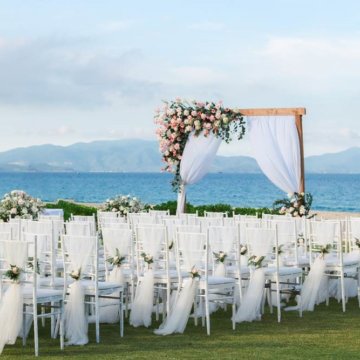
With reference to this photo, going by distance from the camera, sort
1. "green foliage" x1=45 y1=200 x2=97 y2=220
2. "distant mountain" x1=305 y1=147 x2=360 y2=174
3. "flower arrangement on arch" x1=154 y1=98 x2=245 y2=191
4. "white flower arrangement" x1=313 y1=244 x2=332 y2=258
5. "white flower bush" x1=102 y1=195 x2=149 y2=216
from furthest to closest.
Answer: "distant mountain" x1=305 y1=147 x2=360 y2=174, "green foliage" x1=45 y1=200 x2=97 y2=220, "white flower bush" x1=102 y1=195 x2=149 y2=216, "flower arrangement on arch" x1=154 y1=98 x2=245 y2=191, "white flower arrangement" x1=313 y1=244 x2=332 y2=258

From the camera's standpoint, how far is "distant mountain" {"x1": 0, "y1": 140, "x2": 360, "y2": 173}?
151 meters

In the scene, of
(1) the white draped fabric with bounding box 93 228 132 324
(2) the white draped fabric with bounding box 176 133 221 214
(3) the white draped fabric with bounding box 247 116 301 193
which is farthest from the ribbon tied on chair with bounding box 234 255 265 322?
(2) the white draped fabric with bounding box 176 133 221 214

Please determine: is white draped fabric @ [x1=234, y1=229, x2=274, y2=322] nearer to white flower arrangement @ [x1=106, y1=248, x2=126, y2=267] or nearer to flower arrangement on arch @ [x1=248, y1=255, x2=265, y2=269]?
flower arrangement on arch @ [x1=248, y1=255, x2=265, y2=269]

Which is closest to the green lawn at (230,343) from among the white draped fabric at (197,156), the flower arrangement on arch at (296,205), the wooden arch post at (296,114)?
the flower arrangement on arch at (296,205)

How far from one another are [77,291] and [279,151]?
7.43 m

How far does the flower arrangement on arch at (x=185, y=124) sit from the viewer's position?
52.6ft

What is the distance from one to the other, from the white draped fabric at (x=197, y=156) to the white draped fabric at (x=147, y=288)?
6.45 m

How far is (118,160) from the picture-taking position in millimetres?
158000

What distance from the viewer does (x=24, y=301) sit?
26.9 feet

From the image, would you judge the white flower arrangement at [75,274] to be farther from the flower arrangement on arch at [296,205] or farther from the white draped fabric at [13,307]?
the flower arrangement on arch at [296,205]

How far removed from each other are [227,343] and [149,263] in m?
1.48

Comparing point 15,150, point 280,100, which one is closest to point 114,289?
point 280,100

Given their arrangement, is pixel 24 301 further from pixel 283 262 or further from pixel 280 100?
pixel 280 100

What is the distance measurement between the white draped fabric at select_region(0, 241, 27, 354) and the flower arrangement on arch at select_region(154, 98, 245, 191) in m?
8.09
